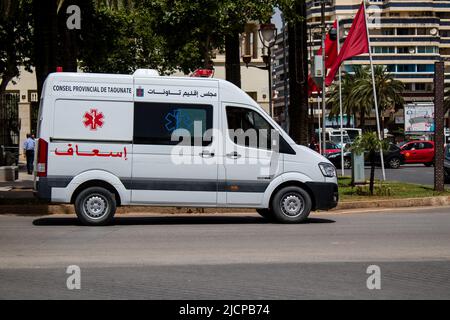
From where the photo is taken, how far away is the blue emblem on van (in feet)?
42.1

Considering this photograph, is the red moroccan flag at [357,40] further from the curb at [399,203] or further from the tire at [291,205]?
the tire at [291,205]

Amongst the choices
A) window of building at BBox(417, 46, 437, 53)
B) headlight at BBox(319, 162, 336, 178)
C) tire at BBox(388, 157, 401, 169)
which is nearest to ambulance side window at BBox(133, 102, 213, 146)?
headlight at BBox(319, 162, 336, 178)

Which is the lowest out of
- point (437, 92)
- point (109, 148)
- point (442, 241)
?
point (442, 241)

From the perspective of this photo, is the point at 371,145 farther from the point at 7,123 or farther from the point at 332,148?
the point at 332,148

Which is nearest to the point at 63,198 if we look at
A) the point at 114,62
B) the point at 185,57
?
the point at 185,57

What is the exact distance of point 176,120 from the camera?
12.8 m

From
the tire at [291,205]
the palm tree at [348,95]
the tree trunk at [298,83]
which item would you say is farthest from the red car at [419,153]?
the palm tree at [348,95]

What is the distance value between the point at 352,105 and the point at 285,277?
73714mm

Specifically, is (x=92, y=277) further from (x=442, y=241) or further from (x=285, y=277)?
(x=442, y=241)

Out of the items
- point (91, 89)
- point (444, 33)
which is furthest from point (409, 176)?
point (444, 33)

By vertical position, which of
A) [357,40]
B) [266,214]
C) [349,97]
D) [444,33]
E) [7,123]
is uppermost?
[444,33]

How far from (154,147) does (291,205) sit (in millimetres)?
2748

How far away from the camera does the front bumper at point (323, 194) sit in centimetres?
1338

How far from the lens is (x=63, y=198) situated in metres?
12.7
